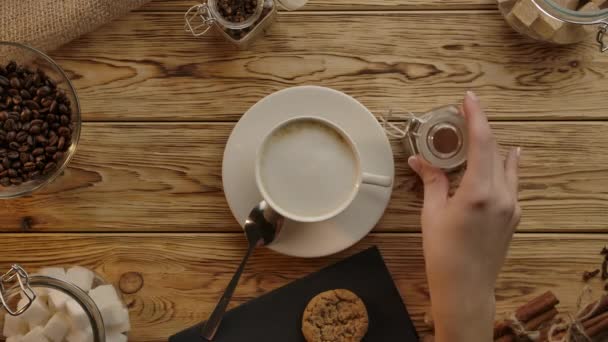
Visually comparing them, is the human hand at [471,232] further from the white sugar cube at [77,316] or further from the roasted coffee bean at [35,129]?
the roasted coffee bean at [35,129]

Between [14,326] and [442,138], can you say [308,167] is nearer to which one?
[442,138]

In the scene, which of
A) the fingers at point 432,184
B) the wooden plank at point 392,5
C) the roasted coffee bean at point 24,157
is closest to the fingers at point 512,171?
the fingers at point 432,184

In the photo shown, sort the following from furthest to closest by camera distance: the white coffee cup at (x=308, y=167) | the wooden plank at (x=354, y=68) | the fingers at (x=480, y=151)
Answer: the wooden plank at (x=354, y=68), the white coffee cup at (x=308, y=167), the fingers at (x=480, y=151)

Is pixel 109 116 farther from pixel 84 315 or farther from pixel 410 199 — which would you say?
pixel 410 199

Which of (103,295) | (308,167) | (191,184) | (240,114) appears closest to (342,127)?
(308,167)

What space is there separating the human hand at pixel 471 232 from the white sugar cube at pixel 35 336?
2.12 ft

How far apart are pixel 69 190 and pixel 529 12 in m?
0.92

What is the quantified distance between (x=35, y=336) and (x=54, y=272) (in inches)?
6.3

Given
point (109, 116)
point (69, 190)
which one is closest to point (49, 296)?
point (69, 190)

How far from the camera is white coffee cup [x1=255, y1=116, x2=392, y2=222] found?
105 centimetres

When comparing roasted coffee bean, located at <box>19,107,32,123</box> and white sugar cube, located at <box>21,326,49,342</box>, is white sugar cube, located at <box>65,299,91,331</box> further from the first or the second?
roasted coffee bean, located at <box>19,107,32,123</box>

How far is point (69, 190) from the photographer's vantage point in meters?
1.16

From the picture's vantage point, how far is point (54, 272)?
3.66 feet

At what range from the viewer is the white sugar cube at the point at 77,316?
99 centimetres
